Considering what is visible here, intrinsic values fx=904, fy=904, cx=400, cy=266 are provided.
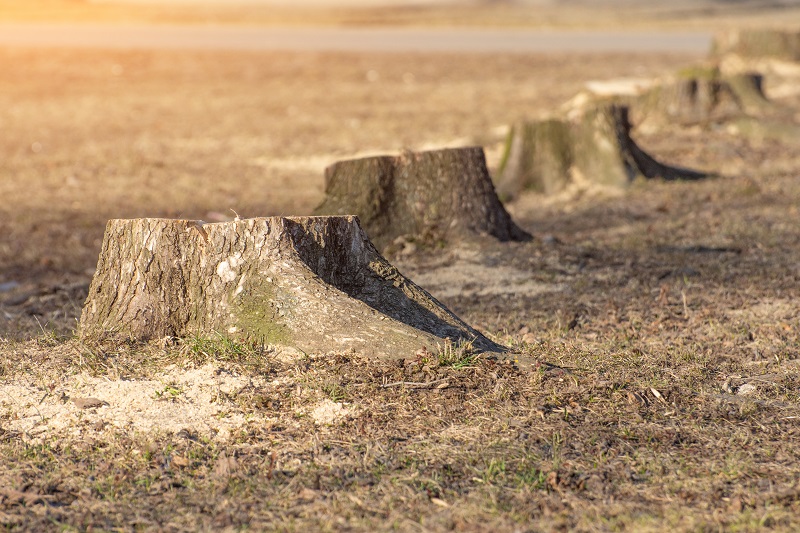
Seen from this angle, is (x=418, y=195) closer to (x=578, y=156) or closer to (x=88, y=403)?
(x=578, y=156)

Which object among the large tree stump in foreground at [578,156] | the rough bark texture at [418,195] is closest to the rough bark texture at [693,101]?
the large tree stump in foreground at [578,156]

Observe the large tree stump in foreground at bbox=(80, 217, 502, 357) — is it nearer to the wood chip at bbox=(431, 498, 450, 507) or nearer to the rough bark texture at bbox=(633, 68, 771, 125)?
the wood chip at bbox=(431, 498, 450, 507)

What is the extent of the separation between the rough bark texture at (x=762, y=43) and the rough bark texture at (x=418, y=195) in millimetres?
18790

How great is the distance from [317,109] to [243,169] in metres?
6.02

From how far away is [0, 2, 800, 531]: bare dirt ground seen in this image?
3.44 m

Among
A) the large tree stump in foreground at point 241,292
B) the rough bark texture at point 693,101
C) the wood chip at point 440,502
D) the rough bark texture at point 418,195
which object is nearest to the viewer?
the wood chip at point 440,502

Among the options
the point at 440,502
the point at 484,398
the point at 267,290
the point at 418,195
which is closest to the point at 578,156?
the point at 418,195

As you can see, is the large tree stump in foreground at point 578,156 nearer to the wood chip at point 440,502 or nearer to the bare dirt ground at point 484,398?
the bare dirt ground at point 484,398

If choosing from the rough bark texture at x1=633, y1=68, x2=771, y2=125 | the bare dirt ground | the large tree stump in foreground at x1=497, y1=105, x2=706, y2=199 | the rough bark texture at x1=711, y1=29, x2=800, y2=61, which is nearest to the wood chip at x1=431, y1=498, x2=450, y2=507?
the bare dirt ground

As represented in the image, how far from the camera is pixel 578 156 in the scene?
10633 mm

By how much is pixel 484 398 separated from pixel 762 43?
22.7m

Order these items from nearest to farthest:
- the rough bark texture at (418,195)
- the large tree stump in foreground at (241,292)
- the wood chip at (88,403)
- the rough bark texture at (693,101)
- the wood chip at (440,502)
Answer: the wood chip at (440,502), the wood chip at (88,403), the large tree stump in foreground at (241,292), the rough bark texture at (418,195), the rough bark texture at (693,101)

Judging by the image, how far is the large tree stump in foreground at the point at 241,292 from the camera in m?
4.55

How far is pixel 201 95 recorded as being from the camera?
69.6 feet
